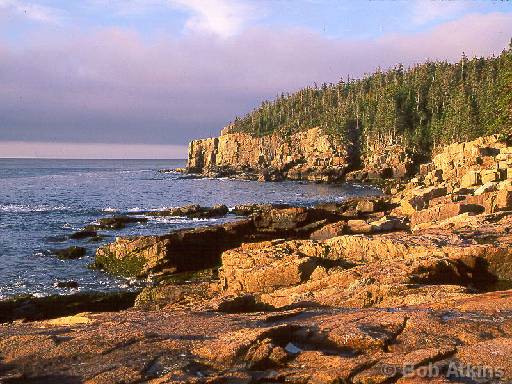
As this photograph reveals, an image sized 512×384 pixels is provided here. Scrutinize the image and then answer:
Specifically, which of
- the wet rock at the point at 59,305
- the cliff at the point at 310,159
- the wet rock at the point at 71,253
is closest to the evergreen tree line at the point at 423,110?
the cliff at the point at 310,159

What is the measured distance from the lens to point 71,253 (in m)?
40.8

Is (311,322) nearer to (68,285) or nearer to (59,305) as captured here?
(59,305)

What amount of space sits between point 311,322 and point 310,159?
5891 inches

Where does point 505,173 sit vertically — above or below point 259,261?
above

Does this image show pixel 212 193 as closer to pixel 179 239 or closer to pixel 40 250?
pixel 40 250

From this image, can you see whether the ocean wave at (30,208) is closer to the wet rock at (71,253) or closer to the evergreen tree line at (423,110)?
the wet rock at (71,253)

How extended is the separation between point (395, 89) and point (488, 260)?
145 metres

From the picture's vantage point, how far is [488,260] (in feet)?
59.3

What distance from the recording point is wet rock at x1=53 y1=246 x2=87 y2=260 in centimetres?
4028

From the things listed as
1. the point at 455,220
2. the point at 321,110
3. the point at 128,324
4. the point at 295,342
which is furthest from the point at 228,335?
the point at 321,110

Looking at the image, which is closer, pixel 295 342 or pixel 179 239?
pixel 295 342

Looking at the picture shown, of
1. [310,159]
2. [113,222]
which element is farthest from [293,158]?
[113,222]

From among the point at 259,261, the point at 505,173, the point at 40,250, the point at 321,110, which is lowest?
the point at 40,250

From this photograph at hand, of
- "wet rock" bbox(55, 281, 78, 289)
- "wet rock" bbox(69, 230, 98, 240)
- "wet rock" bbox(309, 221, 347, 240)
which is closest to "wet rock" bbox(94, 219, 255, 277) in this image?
"wet rock" bbox(55, 281, 78, 289)
